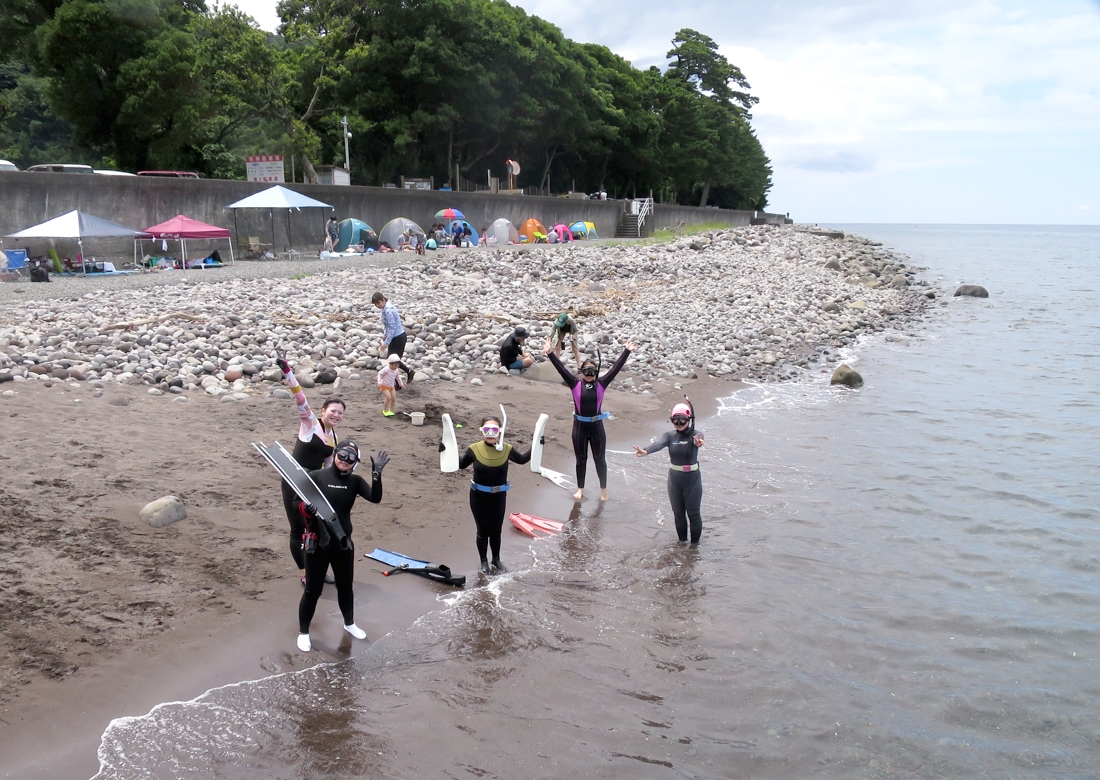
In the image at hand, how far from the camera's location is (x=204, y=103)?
29.2m

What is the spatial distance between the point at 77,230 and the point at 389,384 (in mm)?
12577

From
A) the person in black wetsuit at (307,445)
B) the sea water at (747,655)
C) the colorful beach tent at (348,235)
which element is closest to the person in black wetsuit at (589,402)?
the sea water at (747,655)

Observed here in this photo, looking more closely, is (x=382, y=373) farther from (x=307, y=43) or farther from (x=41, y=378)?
(x=307, y=43)

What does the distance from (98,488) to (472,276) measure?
616 inches

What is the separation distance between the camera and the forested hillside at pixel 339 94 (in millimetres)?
28688

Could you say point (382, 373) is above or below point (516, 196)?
below

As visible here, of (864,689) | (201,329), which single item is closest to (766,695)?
(864,689)

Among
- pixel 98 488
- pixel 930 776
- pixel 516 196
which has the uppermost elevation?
pixel 516 196

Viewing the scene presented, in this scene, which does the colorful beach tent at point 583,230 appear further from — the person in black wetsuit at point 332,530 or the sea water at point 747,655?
the person in black wetsuit at point 332,530

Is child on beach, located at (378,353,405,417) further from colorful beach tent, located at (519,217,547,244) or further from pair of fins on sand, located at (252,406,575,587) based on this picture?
colorful beach tent, located at (519,217,547,244)

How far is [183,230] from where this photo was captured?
21781mm

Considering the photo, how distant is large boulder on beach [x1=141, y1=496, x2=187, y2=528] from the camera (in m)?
7.27

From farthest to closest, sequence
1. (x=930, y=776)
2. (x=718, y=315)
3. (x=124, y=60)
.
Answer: (x=124, y=60), (x=718, y=315), (x=930, y=776)

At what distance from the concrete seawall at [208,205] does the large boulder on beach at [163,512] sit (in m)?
16.3
